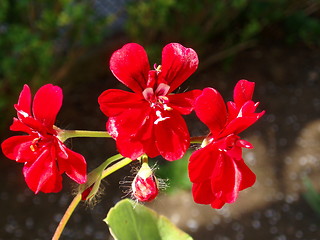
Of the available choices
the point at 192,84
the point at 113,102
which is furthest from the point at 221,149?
the point at 192,84

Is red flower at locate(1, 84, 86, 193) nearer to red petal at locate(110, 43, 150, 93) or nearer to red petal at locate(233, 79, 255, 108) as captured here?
red petal at locate(110, 43, 150, 93)

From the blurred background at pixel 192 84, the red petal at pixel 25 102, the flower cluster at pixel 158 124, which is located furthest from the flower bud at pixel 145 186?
the blurred background at pixel 192 84

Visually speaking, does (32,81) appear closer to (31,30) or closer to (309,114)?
(31,30)

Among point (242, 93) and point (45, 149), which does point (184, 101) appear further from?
point (45, 149)

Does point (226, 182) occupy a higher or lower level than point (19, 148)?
higher

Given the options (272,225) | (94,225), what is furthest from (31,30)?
(272,225)

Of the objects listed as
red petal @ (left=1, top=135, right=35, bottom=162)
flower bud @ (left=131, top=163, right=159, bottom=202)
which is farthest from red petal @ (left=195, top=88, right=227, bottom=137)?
red petal @ (left=1, top=135, right=35, bottom=162)
